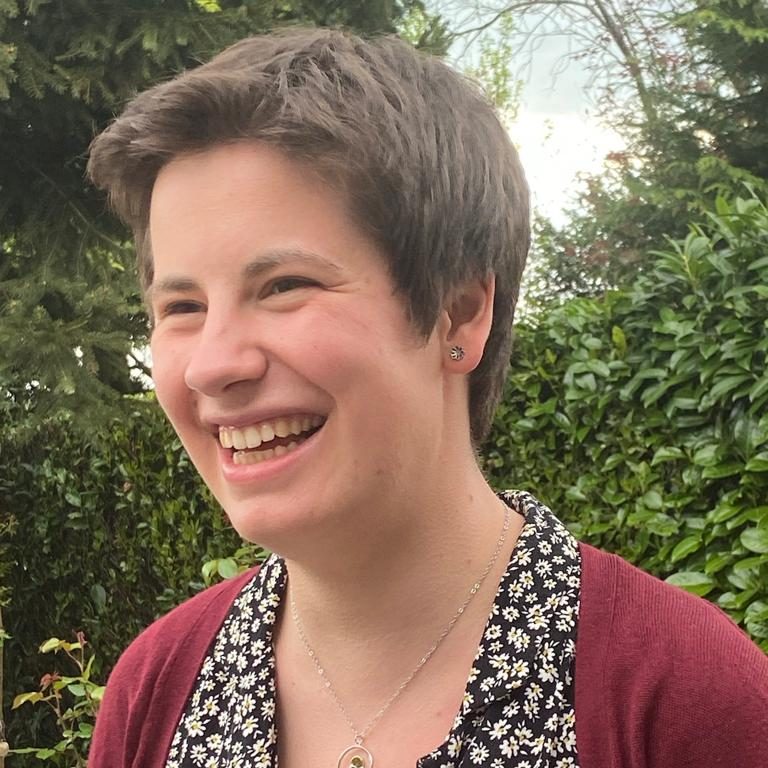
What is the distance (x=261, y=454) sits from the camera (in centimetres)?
113

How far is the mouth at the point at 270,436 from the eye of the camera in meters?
1.10

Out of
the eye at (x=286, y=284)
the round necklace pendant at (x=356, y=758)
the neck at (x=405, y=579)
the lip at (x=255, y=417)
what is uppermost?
the eye at (x=286, y=284)

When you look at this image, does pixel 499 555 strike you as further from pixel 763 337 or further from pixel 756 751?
pixel 763 337

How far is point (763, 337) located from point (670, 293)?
37 centimetres

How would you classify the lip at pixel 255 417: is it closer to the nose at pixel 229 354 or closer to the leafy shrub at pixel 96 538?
the nose at pixel 229 354

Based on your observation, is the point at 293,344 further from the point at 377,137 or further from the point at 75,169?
the point at 75,169

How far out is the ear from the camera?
1.20 metres

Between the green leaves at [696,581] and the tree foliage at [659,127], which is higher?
the tree foliage at [659,127]

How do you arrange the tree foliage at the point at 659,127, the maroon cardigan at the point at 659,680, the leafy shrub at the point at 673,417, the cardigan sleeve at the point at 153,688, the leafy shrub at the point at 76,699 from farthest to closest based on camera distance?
the tree foliage at the point at 659,127
the leafy shrub at the point at 76,699
the leafy shrub at the point at 673,417
the cardigan sleeve at the point at 153,688
the maroon cardigan at the point at 659,680

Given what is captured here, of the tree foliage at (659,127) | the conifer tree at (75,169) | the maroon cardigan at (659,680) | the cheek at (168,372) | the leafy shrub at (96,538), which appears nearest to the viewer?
the maroon cardigan at (659,680)

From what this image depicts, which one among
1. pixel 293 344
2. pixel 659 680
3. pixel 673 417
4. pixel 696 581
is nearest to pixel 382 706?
pixel 659 680

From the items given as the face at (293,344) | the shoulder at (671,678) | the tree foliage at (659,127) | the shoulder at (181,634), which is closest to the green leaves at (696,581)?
the shoulder at (671,678)

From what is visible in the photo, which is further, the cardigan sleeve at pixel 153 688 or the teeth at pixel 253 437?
the cardigan sleeve at pixel 153 688

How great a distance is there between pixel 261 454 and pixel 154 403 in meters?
3.25
